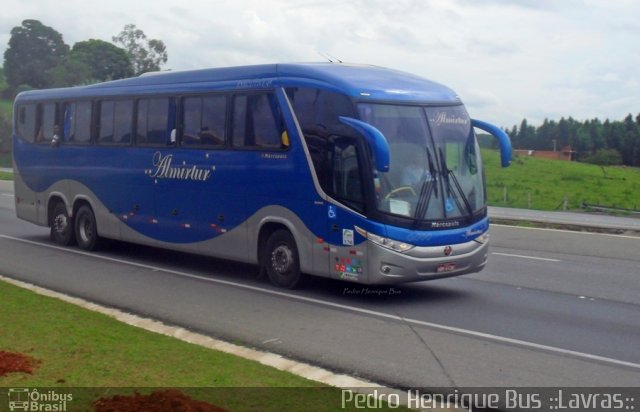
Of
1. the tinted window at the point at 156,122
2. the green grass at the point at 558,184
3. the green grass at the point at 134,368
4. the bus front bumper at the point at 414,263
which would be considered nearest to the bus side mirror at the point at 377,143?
the bus front bumper at the point at 414,263

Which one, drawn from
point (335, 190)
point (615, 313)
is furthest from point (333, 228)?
point (615, 313)

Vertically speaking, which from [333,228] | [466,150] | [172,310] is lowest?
[172,310]

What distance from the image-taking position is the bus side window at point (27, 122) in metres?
20.5

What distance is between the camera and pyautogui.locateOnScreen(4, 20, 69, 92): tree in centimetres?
4644

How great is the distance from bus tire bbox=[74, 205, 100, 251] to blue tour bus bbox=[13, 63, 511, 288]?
434 mm

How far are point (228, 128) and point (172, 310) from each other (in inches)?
147

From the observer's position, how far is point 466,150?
13398 millimetres

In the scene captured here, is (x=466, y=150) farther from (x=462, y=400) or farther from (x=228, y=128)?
(x=462, y=400)

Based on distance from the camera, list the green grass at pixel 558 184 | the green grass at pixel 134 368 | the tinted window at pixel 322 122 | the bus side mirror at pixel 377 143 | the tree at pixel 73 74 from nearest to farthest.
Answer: the green grass at pixel 134 368 → the bus side mirror at pixel 377 143 → the tinted window at pixel 322 122 → the tree at pixel 73 74 → the green grass at pixel 558 184

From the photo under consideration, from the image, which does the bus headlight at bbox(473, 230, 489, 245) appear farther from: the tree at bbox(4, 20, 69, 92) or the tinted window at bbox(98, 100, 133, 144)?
the tree at bbox(4, 20, 69, 92)

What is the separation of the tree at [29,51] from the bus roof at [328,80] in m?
32.1

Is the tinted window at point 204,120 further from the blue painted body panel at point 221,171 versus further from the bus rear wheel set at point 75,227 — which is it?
the bus rear wheel set at point 75,227

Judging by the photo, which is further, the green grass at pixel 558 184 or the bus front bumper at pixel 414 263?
the green grass at pixel 558 184

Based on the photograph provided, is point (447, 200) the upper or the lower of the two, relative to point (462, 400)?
upper
